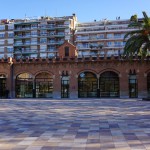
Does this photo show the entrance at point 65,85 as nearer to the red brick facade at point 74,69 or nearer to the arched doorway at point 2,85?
the red brick facade at point 74,69

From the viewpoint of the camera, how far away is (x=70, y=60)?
4381 cm

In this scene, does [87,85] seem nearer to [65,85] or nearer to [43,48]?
[65,85]

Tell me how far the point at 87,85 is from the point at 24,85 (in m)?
9.67

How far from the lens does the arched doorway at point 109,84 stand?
43.2 metres

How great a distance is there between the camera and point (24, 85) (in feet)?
149

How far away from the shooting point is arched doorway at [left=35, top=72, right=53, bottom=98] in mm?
44750

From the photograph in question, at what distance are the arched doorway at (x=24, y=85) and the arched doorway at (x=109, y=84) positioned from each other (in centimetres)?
1077

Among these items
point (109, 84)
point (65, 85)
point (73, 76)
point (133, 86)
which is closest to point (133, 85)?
point (133, 86)

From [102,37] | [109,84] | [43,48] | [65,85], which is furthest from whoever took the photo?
[43,48]

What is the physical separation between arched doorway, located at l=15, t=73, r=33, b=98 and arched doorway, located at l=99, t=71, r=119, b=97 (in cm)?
1077

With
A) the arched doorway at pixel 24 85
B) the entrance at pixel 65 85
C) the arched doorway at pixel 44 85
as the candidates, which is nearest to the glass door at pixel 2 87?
the arched doorway at pixel 24 85

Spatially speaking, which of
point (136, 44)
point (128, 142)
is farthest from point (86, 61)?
point (128, 142)

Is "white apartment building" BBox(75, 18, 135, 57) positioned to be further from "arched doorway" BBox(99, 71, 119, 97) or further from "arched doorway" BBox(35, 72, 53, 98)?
"arched doorway" BBox(35, 72, 53, 98)

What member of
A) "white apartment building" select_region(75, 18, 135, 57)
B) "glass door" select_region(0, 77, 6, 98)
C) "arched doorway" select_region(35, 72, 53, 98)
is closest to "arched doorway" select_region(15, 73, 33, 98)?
"arched doorway" select_region(35, 72, 53, 98)
